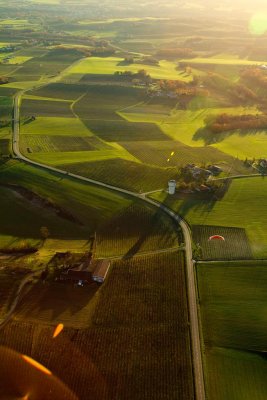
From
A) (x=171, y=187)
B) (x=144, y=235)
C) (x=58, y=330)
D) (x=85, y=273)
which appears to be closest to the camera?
(x=58, y=330)

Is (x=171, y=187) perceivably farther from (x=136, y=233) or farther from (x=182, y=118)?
(x=182, y=118)

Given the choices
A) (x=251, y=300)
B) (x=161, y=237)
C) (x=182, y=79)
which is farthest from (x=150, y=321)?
(x=182, y=79)

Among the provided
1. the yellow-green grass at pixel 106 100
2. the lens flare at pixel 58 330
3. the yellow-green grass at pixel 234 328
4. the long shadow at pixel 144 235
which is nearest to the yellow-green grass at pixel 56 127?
the yellow-green grass at pixel 106 100

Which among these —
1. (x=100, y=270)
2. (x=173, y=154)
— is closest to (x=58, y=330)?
(x=100, y=270)

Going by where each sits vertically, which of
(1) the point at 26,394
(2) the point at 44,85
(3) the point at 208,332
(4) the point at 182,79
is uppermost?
(4) the point at 182,79

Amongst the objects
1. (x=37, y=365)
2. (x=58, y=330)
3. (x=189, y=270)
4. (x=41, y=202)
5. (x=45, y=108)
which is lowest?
(x=37, y=365)

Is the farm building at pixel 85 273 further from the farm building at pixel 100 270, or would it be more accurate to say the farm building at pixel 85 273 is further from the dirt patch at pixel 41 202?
the dirt patch at pixel 41 202

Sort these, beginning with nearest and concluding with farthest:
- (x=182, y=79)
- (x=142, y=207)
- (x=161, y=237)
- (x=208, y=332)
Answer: (x=208, y=332) → (x=161, y=237) → (x=142, y=207) → (x=182, y=79)

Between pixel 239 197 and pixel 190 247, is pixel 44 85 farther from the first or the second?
pixel 190 247
